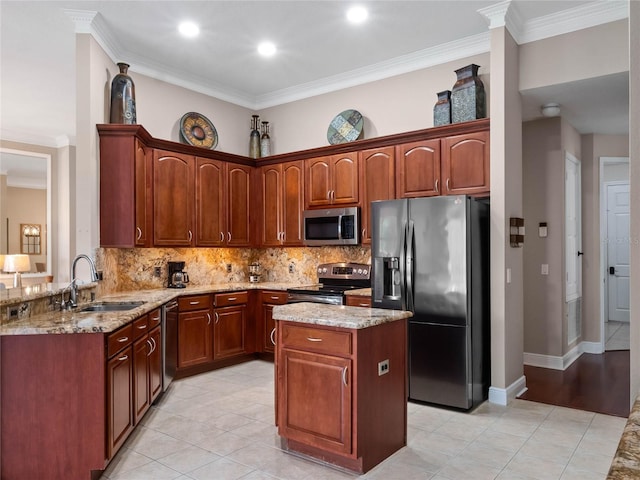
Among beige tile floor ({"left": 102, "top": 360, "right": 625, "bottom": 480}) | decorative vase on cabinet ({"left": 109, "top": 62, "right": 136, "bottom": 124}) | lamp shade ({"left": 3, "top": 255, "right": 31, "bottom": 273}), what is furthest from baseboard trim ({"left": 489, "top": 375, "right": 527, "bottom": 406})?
lamp shade ({"left": 3, "top": 255, "right": 31, "bottom": 273})

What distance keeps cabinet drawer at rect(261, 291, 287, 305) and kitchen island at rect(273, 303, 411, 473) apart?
2.15 m

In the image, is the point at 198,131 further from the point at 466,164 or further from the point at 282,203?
the point at 466,164

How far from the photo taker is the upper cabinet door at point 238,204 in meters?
5.66

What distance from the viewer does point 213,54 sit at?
488 centimetres

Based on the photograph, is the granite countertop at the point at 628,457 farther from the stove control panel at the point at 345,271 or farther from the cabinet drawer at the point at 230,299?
the cabinet drawer at the point at 230,299

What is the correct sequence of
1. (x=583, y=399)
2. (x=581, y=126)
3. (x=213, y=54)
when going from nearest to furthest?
(x=583, y=399), (x=213, y=54), (x=581, y=126)

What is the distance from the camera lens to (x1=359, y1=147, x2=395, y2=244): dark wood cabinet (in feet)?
15.9

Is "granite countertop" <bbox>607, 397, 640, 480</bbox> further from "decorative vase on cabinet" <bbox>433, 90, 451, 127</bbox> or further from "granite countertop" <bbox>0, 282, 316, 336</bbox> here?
"decorative vase on cabinet" <bbox>433, 90, 451, 127</bbox>

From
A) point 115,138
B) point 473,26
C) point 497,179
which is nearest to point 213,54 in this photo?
point 115,138

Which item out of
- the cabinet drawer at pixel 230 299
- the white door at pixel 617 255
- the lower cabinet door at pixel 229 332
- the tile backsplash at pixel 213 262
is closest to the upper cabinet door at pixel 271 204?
the tile backsplash at pixel 213 262

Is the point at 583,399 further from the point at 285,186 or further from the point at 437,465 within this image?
the point at 285,186

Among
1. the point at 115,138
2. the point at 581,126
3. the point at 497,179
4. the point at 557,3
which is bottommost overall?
the point at 497,179

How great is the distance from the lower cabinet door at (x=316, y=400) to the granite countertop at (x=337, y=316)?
8.6 inches

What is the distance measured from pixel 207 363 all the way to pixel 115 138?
8.01ft
